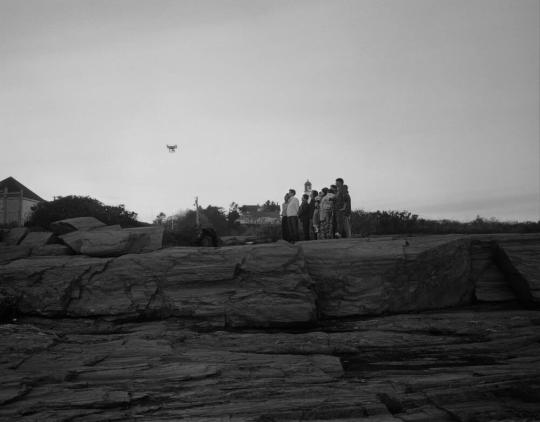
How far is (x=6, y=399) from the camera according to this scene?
5336mm

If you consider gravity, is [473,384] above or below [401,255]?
below

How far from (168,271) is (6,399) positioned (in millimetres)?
6110

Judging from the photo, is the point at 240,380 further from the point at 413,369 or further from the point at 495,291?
the point at 495,291

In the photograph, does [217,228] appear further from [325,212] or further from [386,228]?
[325,212]

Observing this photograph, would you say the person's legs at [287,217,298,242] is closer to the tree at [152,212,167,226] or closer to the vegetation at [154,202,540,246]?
the vegetation at [154,202,540,246]

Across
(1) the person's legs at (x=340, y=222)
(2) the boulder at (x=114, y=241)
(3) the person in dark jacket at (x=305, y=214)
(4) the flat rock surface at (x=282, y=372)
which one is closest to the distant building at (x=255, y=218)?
(3) the person in dark jacket at (x=305, y=214)

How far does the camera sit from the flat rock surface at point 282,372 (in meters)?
5.16

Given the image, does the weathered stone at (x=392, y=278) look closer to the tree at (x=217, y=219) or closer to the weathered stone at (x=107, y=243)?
the weathered stone at (x=107, y=243)

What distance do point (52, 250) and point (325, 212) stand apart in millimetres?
9770

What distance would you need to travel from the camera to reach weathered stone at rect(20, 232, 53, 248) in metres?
13.8

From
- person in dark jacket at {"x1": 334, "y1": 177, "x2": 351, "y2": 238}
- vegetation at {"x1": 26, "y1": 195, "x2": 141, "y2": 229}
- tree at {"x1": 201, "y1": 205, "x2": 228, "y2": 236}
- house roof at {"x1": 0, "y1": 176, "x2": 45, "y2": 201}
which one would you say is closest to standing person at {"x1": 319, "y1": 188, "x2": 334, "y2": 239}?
person in dark jacket at {"x1": 334, "y1": 177, "x2": 351, "y2": 238}

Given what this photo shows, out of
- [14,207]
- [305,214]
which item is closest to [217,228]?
[14,207]

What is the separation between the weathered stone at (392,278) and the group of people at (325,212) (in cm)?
359

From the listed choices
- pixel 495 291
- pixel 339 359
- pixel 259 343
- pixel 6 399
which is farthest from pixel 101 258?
pixel 495 291
